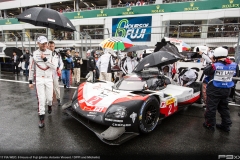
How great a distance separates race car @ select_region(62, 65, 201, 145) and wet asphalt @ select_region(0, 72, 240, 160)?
0.21 m

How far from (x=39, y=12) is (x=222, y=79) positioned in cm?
461

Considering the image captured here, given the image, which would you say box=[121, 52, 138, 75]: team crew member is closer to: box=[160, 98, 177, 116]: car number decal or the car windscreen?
the car windscreen

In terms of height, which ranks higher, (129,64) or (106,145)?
(129,64)

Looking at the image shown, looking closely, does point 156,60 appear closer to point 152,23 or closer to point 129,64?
point 129,64

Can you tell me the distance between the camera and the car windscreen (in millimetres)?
3689

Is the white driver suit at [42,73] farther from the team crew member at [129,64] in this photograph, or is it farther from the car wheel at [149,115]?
the team crew member at [129,64]

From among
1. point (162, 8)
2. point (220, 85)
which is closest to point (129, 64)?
point (220, 85)

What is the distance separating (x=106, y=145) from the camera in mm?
2814

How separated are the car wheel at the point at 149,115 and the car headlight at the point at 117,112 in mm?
312

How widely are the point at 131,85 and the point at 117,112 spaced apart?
1140mm

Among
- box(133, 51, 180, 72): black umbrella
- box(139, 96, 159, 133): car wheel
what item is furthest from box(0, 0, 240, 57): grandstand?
box(139, 96, 159, 133): car wheel

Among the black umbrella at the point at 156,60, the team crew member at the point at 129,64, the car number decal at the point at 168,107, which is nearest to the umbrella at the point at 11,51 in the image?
the team crew member at the point at 129,64

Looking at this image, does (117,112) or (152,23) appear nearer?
(117,112)

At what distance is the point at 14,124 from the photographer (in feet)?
11.8
